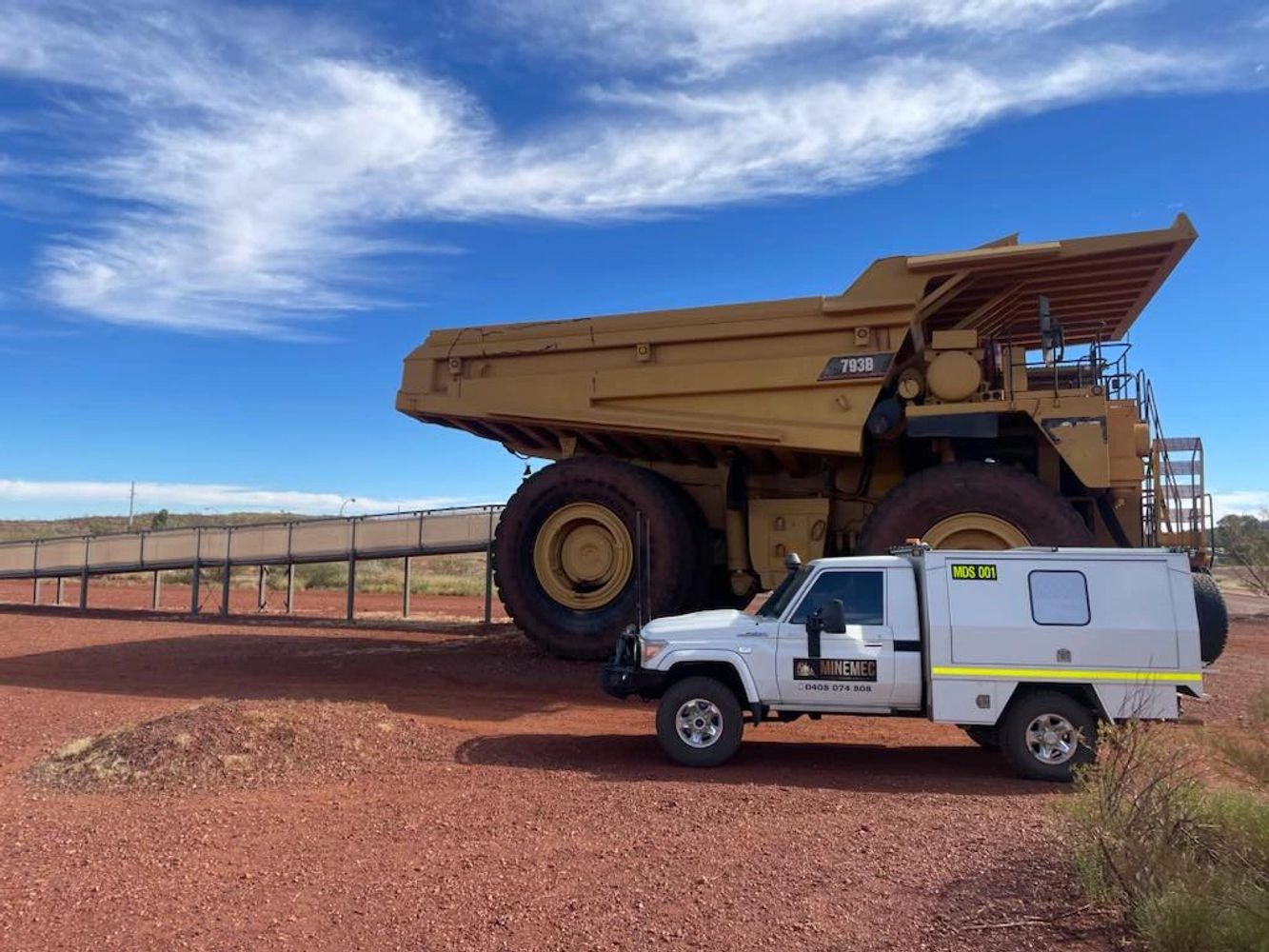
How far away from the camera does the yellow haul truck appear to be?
11680mm

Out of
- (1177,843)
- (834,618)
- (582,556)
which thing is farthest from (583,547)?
(1177,843)

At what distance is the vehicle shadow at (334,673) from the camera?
1205 centimetres

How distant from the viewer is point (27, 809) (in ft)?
23.5

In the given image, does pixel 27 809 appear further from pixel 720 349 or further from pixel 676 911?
pixel 720 349

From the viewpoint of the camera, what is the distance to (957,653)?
329 inches

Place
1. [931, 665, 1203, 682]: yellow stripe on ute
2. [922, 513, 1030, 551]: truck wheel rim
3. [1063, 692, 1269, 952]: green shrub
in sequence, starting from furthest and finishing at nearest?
[922, 513, 1030, 551]: truck wheel rim, [931, 665, 1203, 682]: yellow stripe on ute, [1063, 692, 1269, 952]: green shrub

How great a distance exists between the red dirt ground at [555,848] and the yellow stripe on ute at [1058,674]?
2.91 feet

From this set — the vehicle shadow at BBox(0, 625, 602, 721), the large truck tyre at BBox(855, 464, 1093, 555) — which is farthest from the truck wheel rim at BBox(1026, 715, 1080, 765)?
the vehicle shadow at BBox(0, 625, 602, 721)

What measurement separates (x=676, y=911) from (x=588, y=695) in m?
7.42

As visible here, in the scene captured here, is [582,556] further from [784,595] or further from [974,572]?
[974,572]

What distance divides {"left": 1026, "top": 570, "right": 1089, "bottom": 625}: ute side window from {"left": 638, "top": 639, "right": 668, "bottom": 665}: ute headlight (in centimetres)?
321

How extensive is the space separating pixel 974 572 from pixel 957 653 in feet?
2.37

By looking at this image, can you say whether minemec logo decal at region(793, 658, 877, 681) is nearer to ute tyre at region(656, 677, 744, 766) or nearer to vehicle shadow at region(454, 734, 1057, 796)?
ute tyre at region(656, 677, 744, 766)

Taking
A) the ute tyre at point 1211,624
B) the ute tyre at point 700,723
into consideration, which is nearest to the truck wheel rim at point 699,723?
the ute tyre at point 700,723
